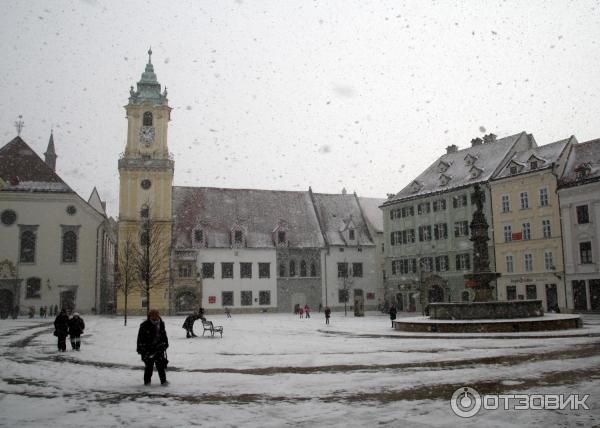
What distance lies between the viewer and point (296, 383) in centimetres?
A: 1187

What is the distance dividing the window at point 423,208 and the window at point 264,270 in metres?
16.6

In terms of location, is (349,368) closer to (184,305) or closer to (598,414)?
(598,414)

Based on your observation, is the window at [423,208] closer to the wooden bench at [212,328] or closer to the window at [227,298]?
the window at [227,298]

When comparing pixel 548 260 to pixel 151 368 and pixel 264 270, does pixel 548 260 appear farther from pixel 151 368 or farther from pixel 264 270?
pixel 151 368

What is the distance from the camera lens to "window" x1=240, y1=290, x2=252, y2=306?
5953 cm

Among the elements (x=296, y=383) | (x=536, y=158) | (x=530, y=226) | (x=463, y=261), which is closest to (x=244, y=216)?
(x=463, y=261)

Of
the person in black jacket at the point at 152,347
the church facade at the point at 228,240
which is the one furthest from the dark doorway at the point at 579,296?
the person in black jacket at the point at 152,347

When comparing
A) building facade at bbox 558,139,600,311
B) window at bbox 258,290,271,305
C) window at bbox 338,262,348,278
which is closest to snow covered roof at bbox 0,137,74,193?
window at bbox 258,290,271,305

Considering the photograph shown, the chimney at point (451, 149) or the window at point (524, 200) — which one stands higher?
the chimney at point (451, 149)

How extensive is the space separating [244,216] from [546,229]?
31234 mm

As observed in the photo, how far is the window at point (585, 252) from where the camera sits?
4247 cm

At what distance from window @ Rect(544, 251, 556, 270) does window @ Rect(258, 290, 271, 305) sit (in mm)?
27281

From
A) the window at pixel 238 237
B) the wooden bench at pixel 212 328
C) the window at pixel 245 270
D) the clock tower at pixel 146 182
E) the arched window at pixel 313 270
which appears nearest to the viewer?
the wooden bench at pixel 212 328

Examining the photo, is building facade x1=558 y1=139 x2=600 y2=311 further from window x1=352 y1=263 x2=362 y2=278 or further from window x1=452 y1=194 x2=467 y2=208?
window x1=352 y1=263 x2=362 y2=278
